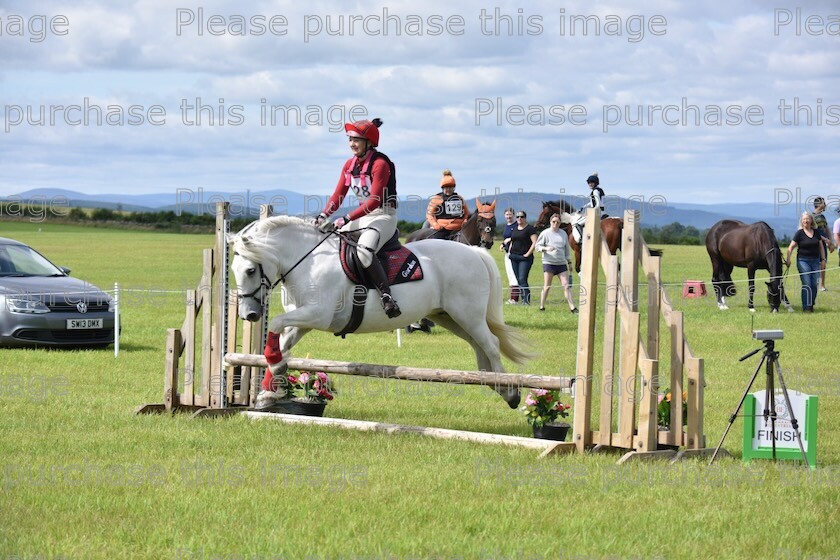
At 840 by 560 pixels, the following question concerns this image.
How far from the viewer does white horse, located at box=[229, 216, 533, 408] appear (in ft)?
31.1

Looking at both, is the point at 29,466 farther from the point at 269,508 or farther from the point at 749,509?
the point at 749,509

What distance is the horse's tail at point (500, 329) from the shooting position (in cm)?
1063

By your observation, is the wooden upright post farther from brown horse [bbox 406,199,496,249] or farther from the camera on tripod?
brown horse [bbox 406,199,496,249]

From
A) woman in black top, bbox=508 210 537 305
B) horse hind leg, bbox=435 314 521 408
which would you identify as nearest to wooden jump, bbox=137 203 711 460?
horse hind leg, bbox=435 314 521 408

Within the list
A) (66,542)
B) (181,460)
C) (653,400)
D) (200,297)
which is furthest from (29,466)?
(653,400)

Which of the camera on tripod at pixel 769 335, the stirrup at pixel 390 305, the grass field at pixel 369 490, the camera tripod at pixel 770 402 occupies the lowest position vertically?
the grass field at pixel 369 490

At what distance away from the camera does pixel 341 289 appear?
9664 millimetres

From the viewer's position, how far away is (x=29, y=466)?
25.9 feet

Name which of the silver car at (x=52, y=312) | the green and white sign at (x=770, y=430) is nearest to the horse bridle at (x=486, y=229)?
the silver car at (x=52, y=312)

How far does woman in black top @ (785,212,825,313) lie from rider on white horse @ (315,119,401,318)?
44.1ft

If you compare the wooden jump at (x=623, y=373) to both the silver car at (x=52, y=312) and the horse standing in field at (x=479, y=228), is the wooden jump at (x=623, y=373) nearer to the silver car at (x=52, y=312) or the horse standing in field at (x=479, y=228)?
the silver car at (x=52, y=312)

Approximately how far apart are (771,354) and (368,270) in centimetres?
354

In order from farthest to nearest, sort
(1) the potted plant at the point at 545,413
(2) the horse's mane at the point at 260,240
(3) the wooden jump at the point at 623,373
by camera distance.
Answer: (2) the horse's mane at the point at 260,240 < (1) the potted plant at the point at 545,413 < (3) the wooden jump at the point at 623,373

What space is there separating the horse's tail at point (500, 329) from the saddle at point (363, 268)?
92 centimetres
